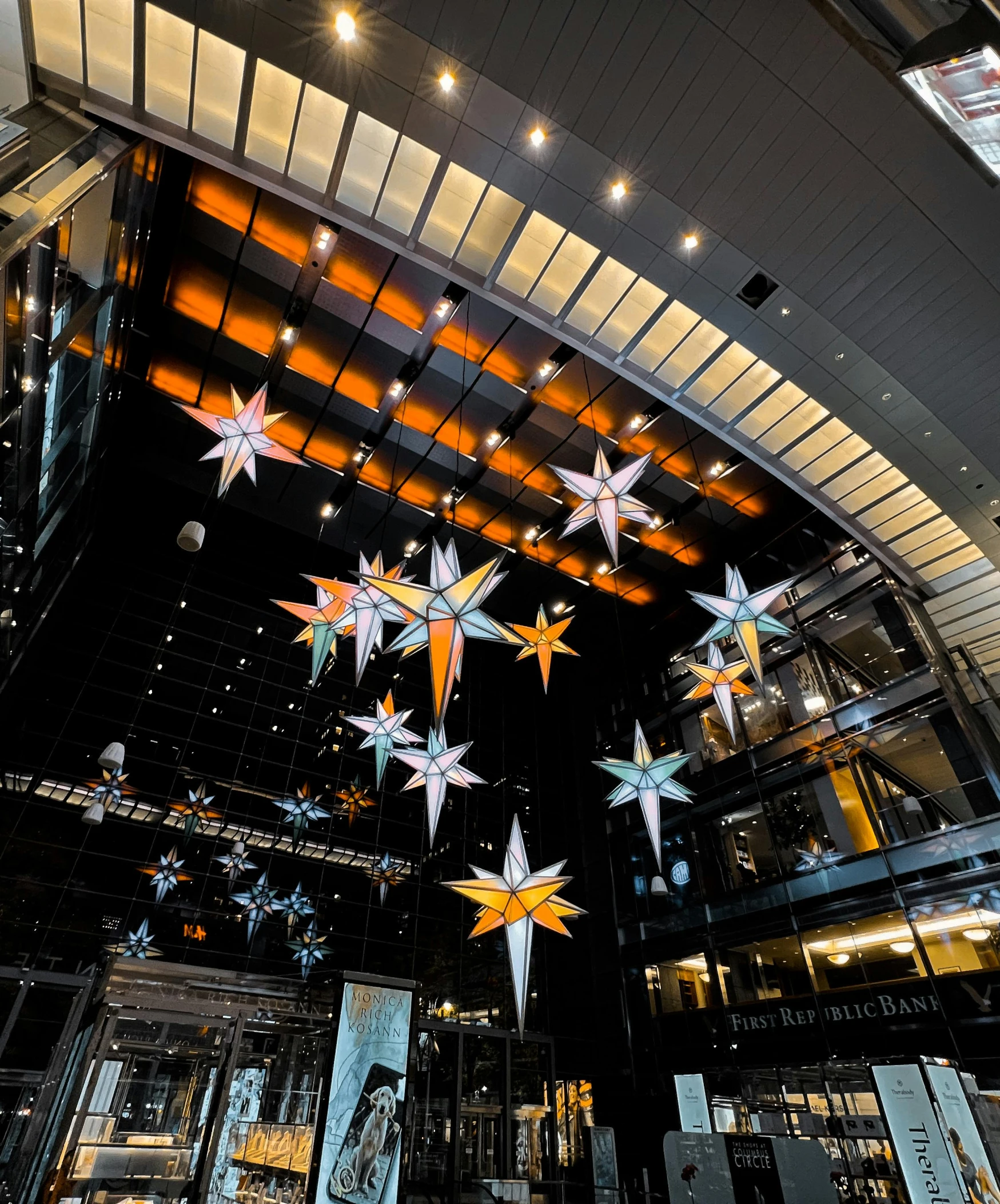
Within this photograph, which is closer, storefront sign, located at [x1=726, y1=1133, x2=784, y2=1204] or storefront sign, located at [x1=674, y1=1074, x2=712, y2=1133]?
storefront sign, located at [x1=726, y1=1133, x2=784, y2=1204]

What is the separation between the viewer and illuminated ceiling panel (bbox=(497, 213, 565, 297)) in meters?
9.98

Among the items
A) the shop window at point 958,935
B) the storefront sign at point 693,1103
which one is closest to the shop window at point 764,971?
the storefront sign at point 693,1103

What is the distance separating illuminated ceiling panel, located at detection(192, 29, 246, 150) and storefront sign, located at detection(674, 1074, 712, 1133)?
19054 millimetres

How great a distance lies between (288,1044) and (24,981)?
18.6 ft

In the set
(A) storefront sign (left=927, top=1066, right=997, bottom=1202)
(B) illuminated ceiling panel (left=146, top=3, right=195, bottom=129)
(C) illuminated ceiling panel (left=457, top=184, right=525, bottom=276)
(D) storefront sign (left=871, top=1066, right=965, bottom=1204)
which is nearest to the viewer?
(D) storefront sign (left=871, top=1066, right=965, bottom=1204)

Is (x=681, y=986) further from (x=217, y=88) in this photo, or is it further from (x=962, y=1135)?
(x=217, y=88)

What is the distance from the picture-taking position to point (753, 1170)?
679 cm

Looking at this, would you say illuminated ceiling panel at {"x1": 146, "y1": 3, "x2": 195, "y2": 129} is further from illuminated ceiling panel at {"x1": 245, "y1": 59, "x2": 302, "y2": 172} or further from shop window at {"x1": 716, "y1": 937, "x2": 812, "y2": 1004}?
shop window at {"x1": 716, "y1": 937, "x2": 812, "y2": 1004}

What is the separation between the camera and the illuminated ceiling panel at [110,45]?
306 inches

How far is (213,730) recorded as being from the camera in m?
14.9

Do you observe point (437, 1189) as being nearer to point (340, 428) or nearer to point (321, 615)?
point (321, 615)

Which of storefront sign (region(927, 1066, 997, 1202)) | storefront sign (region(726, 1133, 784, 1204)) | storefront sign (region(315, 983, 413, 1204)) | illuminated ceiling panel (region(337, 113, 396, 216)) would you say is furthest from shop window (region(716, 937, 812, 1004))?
illuminated ceiling panel (region(337, 113, 396, 216))

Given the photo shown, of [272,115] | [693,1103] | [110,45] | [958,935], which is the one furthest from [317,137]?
[693,1103]

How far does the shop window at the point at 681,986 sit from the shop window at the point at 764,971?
0.52 metres
